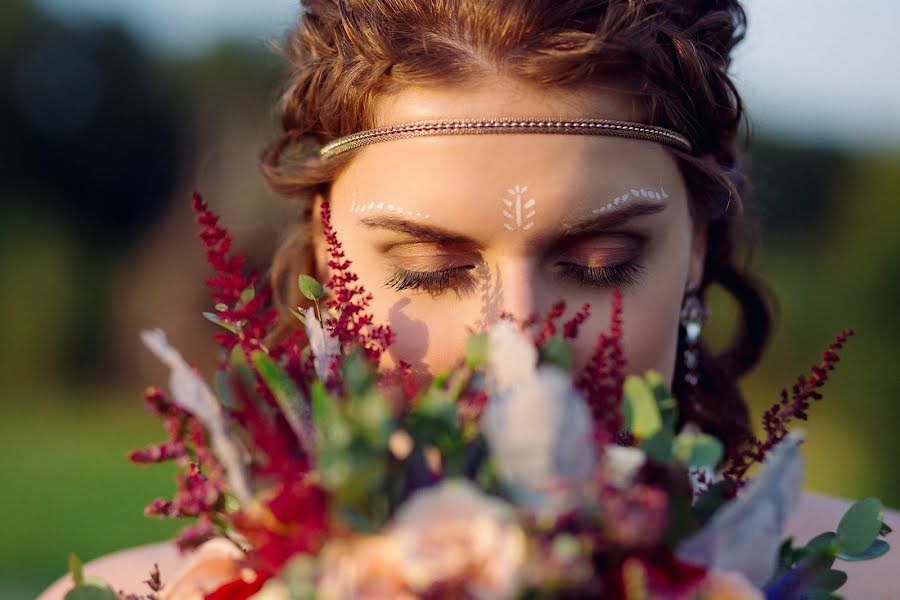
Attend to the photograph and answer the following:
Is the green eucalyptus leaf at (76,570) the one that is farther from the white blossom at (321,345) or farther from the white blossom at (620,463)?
→ the white blossom at (620,463)

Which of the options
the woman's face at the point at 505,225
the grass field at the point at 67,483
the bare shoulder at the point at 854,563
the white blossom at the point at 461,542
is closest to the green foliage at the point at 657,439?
the white blossom at the point at 461,542

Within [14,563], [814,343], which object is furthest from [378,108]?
[14,563]

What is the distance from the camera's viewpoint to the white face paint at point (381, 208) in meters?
1.84

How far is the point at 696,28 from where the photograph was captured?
2.16m

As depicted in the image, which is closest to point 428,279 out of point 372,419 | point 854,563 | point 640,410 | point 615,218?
point 615,218

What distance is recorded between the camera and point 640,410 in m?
1.20

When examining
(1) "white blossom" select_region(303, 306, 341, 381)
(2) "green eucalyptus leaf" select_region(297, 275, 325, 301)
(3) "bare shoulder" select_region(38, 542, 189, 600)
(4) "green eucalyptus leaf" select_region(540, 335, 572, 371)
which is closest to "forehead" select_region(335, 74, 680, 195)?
(2) "green eucalyptus leaf" select_region(297, 275, 325, 301)

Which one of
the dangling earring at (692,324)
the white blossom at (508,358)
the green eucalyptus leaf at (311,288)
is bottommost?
the dangling earring at (692,324)

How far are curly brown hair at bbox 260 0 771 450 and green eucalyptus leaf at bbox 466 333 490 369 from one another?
0.80 metres

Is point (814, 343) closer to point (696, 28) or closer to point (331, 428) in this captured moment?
point (696, 28)

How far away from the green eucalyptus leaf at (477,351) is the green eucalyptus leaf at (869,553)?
0.63 meters

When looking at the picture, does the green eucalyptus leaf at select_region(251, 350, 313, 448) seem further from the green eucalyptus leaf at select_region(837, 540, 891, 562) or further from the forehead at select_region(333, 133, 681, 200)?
the green eucalyptus leaf at select_region(837, 540, 891, 562)

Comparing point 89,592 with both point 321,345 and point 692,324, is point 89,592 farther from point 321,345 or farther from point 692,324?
point 692,324

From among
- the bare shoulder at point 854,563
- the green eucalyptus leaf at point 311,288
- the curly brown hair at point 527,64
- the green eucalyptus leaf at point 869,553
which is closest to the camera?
the green eucalyptus leaf at point 869,553
